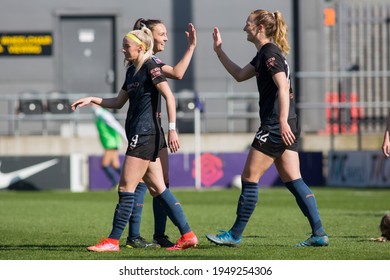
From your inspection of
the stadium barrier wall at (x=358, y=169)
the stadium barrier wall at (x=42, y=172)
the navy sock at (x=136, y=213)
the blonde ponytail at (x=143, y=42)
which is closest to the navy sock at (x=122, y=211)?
the navy sock at (x=136, y=213)

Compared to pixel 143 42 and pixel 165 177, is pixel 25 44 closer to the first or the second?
pixel 165 177

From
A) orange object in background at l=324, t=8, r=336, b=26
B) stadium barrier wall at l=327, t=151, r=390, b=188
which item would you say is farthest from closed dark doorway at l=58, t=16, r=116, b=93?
stadium barrier wall at l=327, t=151, r=390, b=188

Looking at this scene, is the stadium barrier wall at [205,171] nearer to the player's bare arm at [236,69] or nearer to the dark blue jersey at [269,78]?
the player's bare arm at [236,69]

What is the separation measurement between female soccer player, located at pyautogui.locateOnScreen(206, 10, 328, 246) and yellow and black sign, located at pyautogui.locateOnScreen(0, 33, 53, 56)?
18.4 m

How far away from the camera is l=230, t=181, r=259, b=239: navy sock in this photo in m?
9.78

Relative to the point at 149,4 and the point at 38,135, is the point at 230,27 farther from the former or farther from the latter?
the point at 38,135

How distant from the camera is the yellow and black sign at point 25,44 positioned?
91.1ft

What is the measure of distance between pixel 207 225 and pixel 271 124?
149 inches

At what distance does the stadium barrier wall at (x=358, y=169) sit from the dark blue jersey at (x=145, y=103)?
535 inches

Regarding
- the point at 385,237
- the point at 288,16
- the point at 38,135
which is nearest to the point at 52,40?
the point at 38,135

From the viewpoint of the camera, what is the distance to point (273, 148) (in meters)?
9.67

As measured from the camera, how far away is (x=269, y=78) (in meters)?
9.66

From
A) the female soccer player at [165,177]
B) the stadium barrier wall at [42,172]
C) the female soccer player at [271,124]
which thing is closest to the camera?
the female soccer player at [271,124]

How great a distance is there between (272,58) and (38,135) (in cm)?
1673
